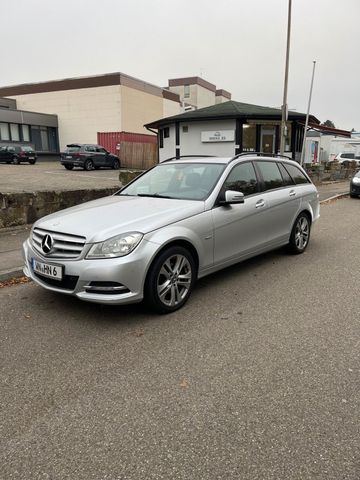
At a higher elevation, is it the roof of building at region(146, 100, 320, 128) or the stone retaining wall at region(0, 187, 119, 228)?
the roof of building at region(146, 100, 320, 128)

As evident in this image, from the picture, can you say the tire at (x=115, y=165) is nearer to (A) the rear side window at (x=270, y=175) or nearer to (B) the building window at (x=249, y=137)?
(B) the building window at (x=249, y=137)

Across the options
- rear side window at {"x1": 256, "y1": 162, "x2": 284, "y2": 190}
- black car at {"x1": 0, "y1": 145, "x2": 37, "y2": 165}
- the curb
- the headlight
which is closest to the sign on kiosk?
the curb

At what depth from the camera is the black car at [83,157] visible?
26984 mm

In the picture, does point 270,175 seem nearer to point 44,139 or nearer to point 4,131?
point 4,131

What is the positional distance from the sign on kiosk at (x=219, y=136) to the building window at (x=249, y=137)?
1094 millimetres

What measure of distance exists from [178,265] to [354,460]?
2476 mm

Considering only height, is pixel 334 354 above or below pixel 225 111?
below

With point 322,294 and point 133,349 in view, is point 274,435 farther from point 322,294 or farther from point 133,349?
point 322,294

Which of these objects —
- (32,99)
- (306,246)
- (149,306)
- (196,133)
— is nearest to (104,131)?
(32,99)

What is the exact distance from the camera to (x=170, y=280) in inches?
170

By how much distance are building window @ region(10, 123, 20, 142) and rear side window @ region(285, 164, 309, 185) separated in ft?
117

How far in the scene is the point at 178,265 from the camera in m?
4.38

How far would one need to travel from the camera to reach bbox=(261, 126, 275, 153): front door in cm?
2566

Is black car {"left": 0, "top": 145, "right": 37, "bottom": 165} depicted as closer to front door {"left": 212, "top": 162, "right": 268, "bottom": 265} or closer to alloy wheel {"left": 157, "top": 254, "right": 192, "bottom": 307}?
front door {"left": 212, "top": 162, "right": 268, "bottom": 265}
